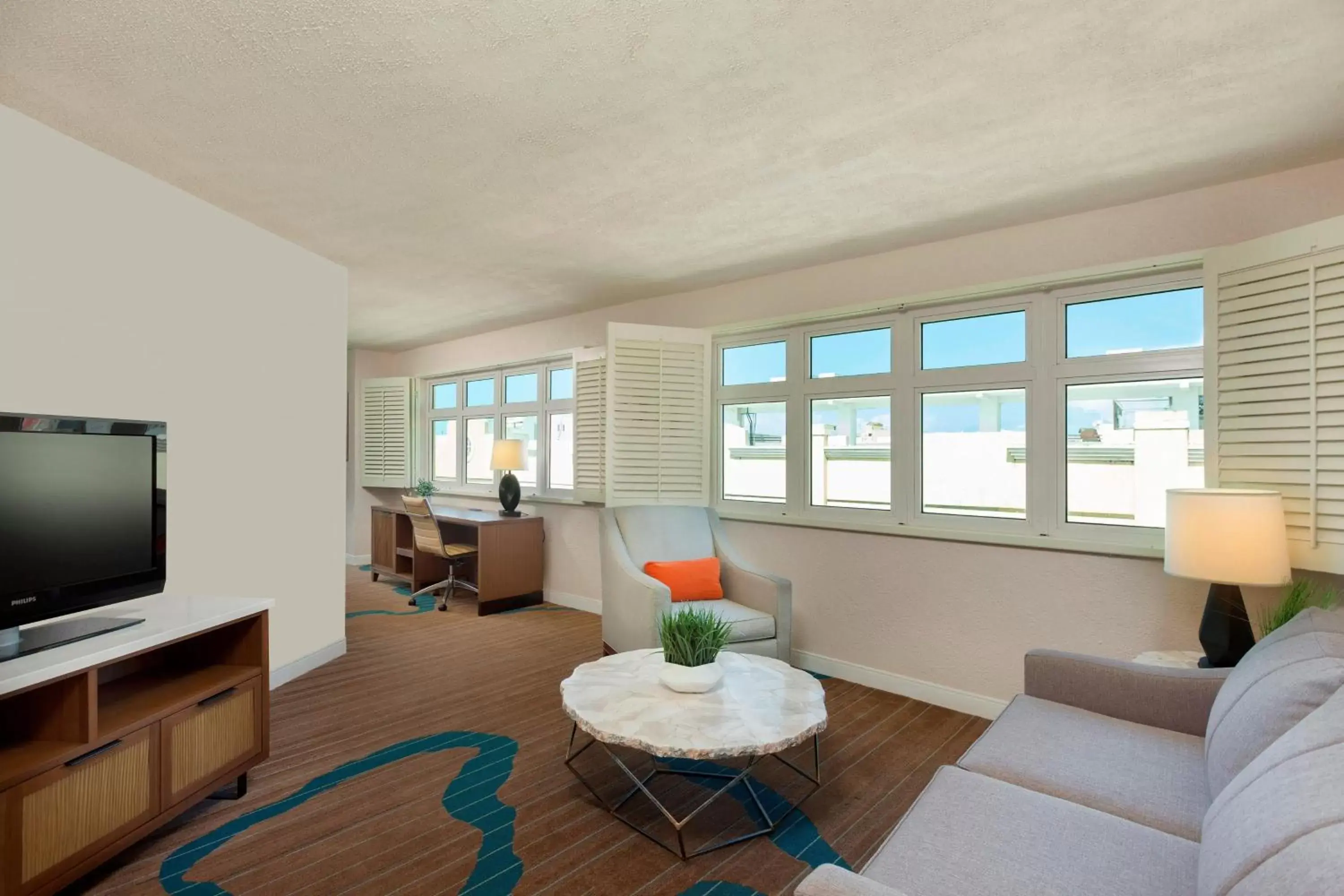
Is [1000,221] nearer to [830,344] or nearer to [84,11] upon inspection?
[830,344]

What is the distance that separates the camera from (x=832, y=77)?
1.97 meters

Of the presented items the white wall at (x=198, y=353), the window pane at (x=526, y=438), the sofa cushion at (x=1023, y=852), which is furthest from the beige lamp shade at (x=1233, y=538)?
the window pane at (x=526, y=438)

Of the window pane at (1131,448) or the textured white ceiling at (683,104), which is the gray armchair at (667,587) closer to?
the window pane at (1131,448)

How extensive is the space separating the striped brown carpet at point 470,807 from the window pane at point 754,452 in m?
1.31

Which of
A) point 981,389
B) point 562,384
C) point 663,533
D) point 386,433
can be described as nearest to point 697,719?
point 663,533

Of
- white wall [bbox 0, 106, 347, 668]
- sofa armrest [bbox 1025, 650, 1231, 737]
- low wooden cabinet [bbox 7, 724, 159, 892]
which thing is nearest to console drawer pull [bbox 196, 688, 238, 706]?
low wooden cabinet [bbox 7, 724, 159, 892]

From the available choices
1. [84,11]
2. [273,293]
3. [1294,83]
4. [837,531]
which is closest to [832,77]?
[1294,83]

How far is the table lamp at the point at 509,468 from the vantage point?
5.63 meters

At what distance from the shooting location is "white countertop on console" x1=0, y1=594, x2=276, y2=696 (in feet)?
5.46

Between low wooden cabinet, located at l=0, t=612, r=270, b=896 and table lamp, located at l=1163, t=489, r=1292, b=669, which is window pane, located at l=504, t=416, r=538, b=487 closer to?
low wooden cabinet, located at l=0, t=612, r=270, b=896

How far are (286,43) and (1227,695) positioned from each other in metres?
3.14

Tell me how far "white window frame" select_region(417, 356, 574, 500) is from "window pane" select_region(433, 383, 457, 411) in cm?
4

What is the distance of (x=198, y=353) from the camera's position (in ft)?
9.62

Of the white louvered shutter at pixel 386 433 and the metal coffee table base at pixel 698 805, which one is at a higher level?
the white louvered shutter at pixel 386 433
